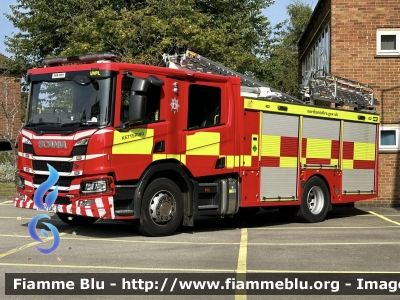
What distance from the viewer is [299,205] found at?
13.7 m

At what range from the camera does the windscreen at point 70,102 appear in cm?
1038

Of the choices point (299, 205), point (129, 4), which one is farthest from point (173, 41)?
point (299, 205)

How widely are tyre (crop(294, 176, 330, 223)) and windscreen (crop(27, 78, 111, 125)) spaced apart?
513cm

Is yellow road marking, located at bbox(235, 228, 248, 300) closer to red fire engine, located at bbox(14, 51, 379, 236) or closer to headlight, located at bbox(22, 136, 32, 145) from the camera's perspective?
red fire engine, located at bbox(14, 51, 379, 236)

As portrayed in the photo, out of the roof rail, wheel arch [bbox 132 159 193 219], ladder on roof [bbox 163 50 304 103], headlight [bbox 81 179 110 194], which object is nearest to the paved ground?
wheel arch [bbox 132 159 193 219]

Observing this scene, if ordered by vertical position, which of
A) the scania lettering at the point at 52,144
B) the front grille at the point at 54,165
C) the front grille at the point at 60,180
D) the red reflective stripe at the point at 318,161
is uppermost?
the scania lettering at the point at 52,144

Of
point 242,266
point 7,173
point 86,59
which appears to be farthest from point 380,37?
point 7,173

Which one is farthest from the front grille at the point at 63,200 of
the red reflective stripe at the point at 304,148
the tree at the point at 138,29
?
the tree at the point at 138,29

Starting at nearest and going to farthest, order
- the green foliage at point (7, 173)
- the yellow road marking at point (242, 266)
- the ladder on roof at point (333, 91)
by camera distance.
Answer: the yellow road marking at point (242, 266) → the ladder on roof at point (333, 91) → the green foliage at point (7, 173)

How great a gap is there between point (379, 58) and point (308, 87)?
4.20 m

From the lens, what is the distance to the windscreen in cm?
1038

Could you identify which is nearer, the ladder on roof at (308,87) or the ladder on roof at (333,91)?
the ladder on roof at (308,87)

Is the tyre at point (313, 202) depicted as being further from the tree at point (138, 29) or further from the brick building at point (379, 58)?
the tree at point (138, 29)

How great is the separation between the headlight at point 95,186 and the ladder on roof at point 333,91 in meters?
5.93
